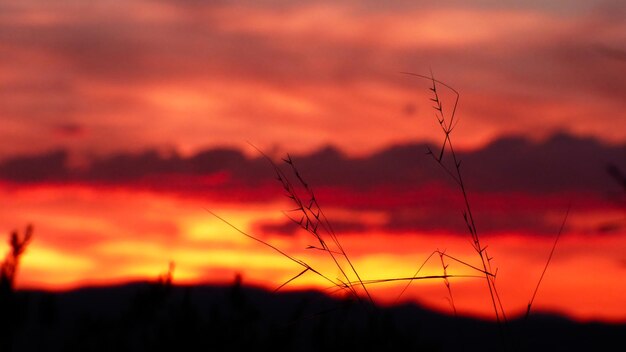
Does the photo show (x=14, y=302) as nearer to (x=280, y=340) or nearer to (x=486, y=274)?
(x=280, y=340)

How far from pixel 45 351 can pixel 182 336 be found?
2.51ft

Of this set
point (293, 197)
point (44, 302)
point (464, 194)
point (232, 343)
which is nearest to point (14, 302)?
point (44, 302)

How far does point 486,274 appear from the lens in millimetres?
4230

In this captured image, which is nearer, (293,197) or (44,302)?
(293,197)

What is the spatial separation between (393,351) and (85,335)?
1.77 m

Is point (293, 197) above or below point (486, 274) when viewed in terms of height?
above

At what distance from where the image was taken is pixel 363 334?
5230 millimetres

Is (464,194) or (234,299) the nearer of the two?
(464,194)

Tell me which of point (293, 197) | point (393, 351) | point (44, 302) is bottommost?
Result: point (393, 351)

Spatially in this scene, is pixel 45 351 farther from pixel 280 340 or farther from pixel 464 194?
pixel 464 194

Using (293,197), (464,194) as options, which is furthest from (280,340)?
(464,194)

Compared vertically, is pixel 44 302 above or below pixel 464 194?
below

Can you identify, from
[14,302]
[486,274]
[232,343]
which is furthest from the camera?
[232,343]

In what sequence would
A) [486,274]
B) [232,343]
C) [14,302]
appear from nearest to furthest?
1. [486,274]
2. [14,302]
3. [232,343]
